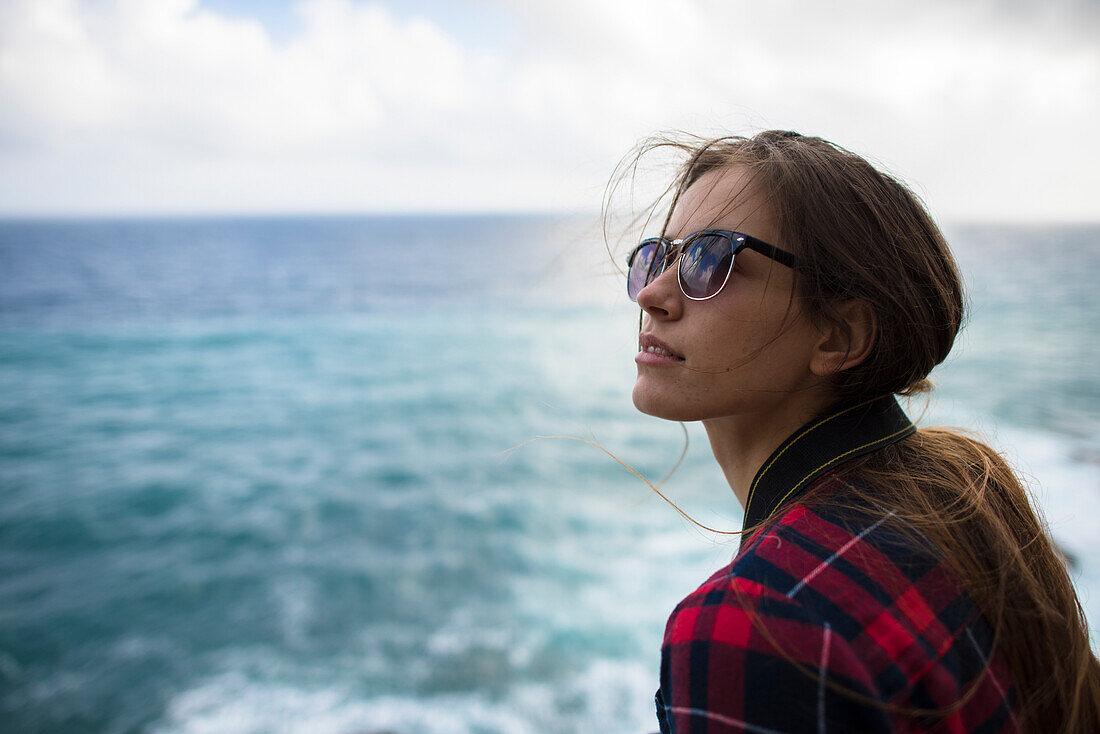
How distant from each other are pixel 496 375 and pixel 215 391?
23.5 ft

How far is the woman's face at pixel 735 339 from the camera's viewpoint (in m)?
1.31

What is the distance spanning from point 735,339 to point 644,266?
0.30 meters

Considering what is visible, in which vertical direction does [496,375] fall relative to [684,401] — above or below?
below

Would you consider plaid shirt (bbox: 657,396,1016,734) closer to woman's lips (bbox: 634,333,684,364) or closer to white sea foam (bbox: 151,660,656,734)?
woman's lips (bbox: 634,333,684,364)

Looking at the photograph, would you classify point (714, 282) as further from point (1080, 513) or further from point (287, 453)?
point (287, 453)

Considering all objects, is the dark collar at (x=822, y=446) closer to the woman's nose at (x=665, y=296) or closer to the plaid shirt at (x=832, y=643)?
the plaid shirt at (x=832, y=643)

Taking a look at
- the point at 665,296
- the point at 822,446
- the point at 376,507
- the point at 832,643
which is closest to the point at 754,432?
the point at 822,446

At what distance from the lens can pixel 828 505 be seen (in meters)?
1.08

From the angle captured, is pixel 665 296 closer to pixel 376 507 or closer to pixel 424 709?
pixel 424 709

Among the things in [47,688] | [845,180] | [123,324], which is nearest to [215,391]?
[123,324]

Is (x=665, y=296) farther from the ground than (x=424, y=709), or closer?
farther from the ground

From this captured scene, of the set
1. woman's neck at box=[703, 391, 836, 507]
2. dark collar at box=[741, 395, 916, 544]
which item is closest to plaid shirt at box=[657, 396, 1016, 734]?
dark collar at box=[741, 395, 916, 544]

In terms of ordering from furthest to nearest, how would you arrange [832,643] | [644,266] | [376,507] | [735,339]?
1. [376,507]
2. [644,266]
3. [735,339]
4. [832,643]

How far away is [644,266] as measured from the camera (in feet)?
Answer: 4.96
